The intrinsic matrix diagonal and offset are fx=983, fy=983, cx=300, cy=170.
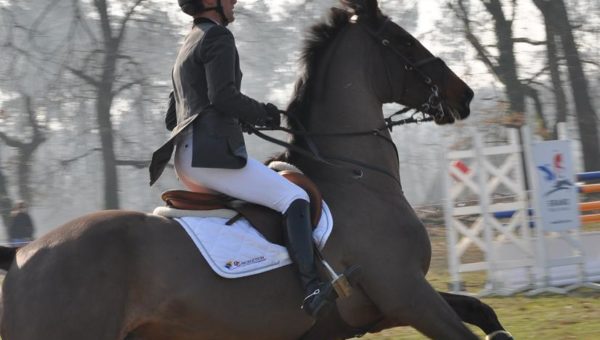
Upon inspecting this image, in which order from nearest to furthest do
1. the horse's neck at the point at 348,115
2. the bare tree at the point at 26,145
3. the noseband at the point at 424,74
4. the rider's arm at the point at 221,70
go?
the rider's arm at the point at 221,70 → the horse's neck at the point at 348,115 → the noseband at the point at 424,74 → the bare tree at the point at 26,145

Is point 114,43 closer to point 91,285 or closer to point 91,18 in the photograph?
point 91,18

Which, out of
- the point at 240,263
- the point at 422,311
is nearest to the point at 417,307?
the point at 422,311

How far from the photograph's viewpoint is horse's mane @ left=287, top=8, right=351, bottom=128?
6207 millimetres

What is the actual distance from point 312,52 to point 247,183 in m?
1.25

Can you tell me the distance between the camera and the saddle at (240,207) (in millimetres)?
5469

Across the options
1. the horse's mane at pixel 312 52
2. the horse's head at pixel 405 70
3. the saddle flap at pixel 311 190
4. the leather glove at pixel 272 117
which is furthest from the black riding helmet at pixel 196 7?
the horse's head at pixel 405 70

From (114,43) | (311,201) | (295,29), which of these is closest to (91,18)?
(114,43)

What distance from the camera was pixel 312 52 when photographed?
20.7 ft

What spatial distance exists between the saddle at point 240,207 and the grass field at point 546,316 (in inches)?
144

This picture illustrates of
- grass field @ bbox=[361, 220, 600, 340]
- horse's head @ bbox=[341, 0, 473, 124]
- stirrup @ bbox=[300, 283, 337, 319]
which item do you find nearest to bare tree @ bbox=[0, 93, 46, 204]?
grass field @ bbox=[361, 220, 600, 340]

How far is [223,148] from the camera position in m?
5.40

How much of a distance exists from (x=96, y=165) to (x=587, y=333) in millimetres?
15640

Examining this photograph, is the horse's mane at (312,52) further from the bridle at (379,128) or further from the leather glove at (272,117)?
the leather glove at (272,117)

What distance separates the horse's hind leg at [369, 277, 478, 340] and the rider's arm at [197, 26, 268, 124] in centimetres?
138
